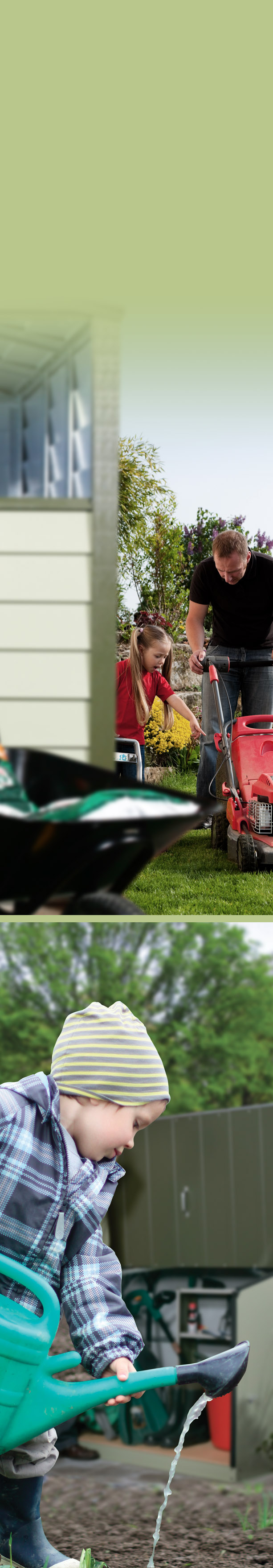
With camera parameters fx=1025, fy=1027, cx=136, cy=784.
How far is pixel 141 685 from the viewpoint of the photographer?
3.10 meters

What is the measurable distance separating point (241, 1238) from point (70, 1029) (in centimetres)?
98

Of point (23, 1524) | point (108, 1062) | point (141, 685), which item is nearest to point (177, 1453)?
point (23, 1524)

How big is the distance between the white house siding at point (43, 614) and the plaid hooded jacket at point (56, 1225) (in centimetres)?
51

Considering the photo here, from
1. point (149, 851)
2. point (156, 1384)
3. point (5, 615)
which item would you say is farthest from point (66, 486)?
point (156, 1384)

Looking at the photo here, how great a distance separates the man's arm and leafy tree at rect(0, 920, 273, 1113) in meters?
1.14

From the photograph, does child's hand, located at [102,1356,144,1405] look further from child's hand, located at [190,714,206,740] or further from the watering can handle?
child's hand, located at [190,714,206,740]

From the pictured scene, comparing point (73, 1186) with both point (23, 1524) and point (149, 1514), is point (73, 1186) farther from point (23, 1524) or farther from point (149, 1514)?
point (149, 1514)

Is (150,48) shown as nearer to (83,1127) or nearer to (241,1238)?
(83,1127)

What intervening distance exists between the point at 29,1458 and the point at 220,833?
2192 millimetres

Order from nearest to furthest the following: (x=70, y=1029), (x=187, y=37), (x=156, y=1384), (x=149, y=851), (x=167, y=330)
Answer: (x=149, y=851) → (x=156, y=1384) → (x=187, y=37) → (x=70, y=1029) → (x=167, y=330)

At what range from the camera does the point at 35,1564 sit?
156 centimetres

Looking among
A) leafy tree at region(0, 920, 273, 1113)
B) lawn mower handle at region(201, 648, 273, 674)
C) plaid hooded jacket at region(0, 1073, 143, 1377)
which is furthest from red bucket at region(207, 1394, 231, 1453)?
lawn mower handle at region(201, 648, 273, 674)

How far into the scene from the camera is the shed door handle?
2244 mm

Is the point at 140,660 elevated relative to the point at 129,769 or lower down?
elevated
